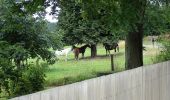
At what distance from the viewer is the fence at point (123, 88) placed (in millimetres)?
6508

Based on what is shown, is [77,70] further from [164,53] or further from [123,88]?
[123,88]

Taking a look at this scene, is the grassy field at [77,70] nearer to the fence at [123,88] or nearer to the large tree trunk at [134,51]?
the large tree trunk at [134,51]

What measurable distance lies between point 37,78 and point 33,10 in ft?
7.78

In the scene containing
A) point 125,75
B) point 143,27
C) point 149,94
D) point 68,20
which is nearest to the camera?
point 125,75

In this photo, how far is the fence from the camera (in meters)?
6.51

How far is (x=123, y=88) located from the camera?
9070 mm

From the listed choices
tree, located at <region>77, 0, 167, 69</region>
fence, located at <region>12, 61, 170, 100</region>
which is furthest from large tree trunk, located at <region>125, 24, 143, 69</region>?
fence, located at <region>12, 61, 170, 100</region>

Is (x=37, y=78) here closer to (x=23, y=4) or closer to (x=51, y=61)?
(x=23, y=4)

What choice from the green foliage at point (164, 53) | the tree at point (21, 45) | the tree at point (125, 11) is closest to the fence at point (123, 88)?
the tree at point (125, 11)

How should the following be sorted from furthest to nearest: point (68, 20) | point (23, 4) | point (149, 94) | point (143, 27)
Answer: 1. point (68, 20)
2. point (143, 27)
3. point (23, 4)
4. point (149, 94)

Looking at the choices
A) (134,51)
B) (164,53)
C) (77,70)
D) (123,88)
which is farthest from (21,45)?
(77,70)

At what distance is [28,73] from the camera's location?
36.8 ft

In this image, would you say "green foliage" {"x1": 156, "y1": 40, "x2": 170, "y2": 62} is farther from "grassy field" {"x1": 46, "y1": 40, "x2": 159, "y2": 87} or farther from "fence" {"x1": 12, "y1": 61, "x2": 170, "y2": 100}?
"fence" {"x1": 12, "y1": 61, "x2": 170, "y2": 100}

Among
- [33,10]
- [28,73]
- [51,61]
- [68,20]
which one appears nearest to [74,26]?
[68,20]
